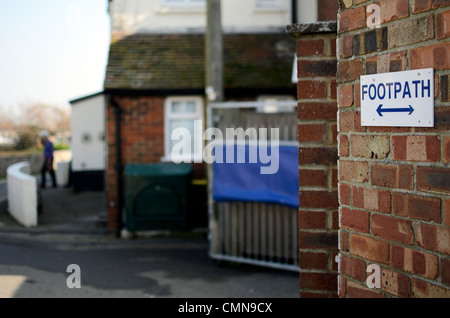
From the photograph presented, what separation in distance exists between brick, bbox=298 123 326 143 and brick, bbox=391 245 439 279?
75 cm

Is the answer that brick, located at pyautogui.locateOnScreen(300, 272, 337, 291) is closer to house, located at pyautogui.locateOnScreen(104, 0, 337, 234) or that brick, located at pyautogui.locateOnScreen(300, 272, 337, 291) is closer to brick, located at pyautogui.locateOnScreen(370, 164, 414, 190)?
brick, located at pyautogui.locateOnScreen(370, 164, 414, 190)

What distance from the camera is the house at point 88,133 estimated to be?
1712 cm

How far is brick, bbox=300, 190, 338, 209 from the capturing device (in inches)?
102

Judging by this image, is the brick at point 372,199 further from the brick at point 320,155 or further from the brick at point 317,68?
the brick at point 317,68

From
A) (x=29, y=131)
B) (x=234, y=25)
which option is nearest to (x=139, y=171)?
(x=234, y=25)

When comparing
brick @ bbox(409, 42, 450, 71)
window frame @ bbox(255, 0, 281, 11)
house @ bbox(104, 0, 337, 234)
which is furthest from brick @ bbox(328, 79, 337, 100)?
window frame @ bbox(255, 0, 281, 11)

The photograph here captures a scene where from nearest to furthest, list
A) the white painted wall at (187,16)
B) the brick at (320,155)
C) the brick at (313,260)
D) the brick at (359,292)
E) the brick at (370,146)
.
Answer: the brick at (370,146)
the brick at (359,292)
the brick at (320,155)
the brick at (313,260)
the white painted wall at (187,16)

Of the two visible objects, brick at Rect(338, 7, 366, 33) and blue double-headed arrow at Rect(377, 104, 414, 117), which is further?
brick at Rect(338, 7, 366, 33)

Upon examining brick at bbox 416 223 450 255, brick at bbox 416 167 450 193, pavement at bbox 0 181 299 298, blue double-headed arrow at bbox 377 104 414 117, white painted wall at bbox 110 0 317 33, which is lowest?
pavement at bbox 0 181 299 298

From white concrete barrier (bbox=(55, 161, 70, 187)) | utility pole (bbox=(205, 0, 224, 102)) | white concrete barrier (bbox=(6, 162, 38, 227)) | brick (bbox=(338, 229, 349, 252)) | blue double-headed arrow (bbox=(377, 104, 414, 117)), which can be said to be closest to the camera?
blue double-headed arrow (bbox=(377, 104, 414, 117))

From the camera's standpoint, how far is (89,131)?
1755 cm

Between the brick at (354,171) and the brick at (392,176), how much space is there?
4 cm

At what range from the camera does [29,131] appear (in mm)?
32062

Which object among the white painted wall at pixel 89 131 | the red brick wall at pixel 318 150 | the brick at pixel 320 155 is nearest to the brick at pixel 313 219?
the red brick wall at pixel 318 150
